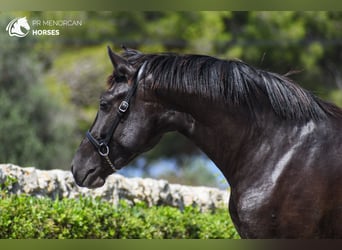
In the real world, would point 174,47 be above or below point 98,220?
below

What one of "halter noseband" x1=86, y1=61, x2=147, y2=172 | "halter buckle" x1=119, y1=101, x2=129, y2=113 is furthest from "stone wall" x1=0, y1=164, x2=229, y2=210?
"halter buckle" x1=119, y1=101, x2=129, y2=113

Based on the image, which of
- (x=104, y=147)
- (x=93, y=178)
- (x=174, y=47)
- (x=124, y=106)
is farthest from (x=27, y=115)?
(x=124, y=106)

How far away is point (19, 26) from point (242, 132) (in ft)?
26.6

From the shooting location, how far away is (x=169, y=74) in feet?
13.1

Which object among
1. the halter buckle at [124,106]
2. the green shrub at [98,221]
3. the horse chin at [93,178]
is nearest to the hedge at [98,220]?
the green shrub at [98,221]

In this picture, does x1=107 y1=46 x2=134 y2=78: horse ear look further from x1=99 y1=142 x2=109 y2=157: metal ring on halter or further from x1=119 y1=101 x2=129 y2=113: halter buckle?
x1=99 y1=142 x2=109 y2=157: metal ring on halter

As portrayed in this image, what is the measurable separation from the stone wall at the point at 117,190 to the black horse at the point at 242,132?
221cm

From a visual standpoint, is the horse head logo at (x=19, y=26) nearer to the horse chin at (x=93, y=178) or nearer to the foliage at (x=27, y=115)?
the foliage at (x=27, y=115)

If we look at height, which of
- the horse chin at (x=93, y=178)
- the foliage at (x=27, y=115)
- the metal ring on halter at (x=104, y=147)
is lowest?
the foliage at (x=27, y=115)

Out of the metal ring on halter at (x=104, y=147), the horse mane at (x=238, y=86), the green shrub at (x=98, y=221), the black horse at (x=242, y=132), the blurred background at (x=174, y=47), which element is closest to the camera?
the black horse at (x=242, y=132)

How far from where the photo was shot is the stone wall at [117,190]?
631 centimetres

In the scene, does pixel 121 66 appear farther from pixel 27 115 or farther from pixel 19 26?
pixel 27 115

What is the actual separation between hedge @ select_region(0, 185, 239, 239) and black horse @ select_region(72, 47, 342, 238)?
1.46 m

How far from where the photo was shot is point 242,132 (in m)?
3.94
